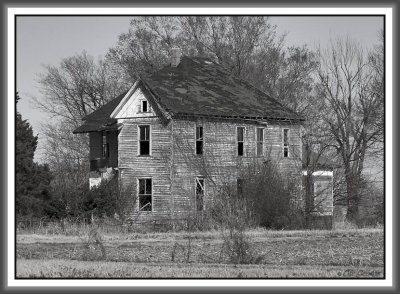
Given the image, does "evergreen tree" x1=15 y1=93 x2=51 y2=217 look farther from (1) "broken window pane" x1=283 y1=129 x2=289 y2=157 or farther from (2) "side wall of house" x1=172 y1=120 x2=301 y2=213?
(1) "broken window pane" x1=283 y1=129 x2=289 y2=157

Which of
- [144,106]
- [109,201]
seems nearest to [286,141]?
[144,106]

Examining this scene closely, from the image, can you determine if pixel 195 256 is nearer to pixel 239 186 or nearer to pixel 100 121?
pixel 239 186

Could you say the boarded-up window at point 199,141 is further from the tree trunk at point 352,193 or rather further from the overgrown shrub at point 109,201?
the tree trunk at point 352,193

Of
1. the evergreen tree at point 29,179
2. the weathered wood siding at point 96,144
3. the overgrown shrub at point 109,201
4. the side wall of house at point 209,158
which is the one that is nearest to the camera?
the evergreen tree at point 29,179

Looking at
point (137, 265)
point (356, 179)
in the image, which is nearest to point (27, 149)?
point (137, 265)

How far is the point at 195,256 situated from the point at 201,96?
22.4m

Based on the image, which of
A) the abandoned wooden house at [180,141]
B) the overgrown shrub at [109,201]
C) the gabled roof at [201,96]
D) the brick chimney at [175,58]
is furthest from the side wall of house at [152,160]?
the brick chimney at [175,58]

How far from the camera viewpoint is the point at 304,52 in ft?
204

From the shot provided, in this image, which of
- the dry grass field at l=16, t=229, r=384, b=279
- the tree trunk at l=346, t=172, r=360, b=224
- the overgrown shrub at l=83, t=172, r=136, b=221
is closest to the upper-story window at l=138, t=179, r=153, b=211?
the overgrown shrub at l=83, t=172, r=136, b=221

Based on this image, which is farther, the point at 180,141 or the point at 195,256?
the point at 180,141

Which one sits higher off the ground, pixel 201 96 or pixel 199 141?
pixel 201 96

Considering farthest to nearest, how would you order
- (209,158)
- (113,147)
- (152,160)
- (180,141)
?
(113,147)
(209,158)
(152,160)
(180,141)

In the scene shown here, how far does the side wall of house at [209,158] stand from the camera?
45.5 metres

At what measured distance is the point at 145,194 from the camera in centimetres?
4553
